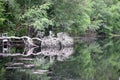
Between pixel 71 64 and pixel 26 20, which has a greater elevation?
pixel 26 20

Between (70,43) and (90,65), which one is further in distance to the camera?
(70,43)

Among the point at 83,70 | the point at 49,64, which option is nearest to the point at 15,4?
the point at 49,64

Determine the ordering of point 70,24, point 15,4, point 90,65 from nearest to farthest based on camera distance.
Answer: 1. point 90,65
2. point 15,4
3. point 70,24

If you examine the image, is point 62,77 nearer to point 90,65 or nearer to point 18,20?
point 90,65

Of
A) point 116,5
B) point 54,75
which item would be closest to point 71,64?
point 54,75

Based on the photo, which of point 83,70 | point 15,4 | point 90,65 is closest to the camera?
point 83,70

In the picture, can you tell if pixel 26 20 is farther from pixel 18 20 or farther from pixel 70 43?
pixel 70 43

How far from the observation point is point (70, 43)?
35.4 meters

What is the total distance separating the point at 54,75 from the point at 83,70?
2656mm

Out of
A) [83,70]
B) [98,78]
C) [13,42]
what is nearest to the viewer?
[98,78]

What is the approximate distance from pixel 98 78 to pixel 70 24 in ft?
76.8

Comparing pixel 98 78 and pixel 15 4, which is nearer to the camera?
pixel 98 78

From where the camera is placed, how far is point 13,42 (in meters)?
31.6

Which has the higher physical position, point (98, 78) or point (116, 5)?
point (116, 5)
